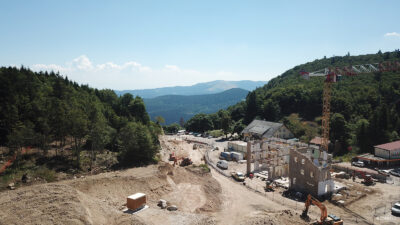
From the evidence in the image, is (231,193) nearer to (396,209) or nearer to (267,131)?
(396,209)

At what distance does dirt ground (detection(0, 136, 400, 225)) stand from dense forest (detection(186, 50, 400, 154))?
2401 centimetres

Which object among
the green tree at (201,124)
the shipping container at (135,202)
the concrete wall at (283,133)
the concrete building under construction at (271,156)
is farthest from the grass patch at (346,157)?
the green tree at (201,124)

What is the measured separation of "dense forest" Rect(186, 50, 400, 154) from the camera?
6344 cm

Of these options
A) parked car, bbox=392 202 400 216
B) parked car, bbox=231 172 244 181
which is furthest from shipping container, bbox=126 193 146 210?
parked car, bbox=392 202 400 216

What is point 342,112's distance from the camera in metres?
86.9

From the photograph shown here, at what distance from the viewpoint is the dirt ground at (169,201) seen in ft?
80.5

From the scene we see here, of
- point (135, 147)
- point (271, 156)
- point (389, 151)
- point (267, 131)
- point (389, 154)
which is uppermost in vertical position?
point (135, 147)

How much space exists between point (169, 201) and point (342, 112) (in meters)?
73.8

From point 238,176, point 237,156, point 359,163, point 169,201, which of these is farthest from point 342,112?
point 169,201

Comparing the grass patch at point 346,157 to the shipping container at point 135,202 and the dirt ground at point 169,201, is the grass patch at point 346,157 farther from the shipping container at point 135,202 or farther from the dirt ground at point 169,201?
the shipping container at point 135,202

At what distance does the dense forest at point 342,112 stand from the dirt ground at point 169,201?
24.0 m

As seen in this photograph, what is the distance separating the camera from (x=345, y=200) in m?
37.3

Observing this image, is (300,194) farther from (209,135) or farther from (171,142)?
(209,135)

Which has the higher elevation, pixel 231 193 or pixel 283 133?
pixel 283 133
